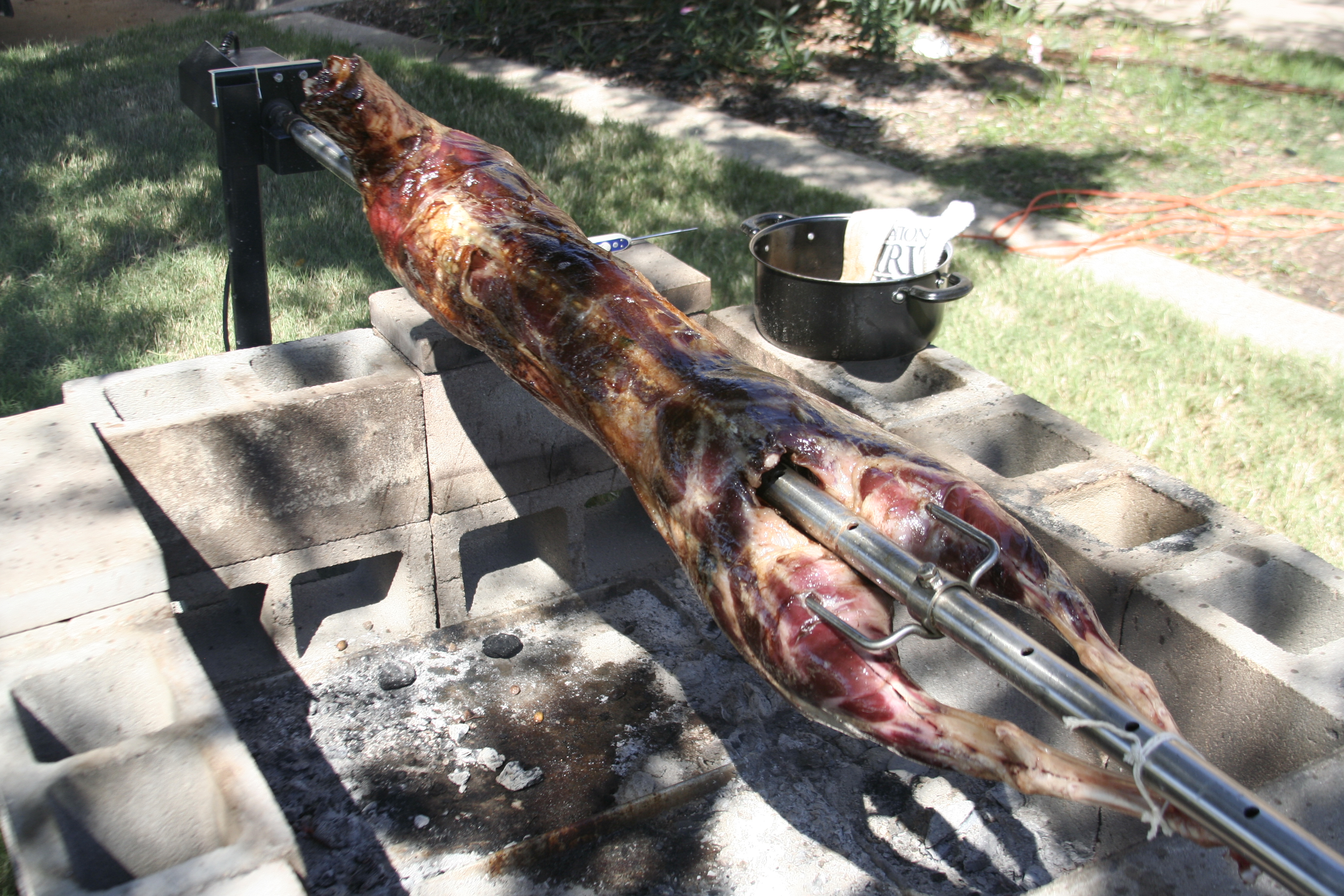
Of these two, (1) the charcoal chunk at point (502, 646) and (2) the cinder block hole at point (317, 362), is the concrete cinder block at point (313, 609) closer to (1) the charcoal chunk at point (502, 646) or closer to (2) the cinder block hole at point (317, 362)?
(1) the charcoal chunk at point (502, 646)

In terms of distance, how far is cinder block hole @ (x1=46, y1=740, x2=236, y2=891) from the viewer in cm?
164

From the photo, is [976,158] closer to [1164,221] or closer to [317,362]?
[1164,221]

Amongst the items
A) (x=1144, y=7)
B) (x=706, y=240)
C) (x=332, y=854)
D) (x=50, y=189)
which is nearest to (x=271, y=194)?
(x=50, y=189)

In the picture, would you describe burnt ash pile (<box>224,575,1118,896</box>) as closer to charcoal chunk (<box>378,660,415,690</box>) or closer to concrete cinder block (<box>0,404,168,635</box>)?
charcoal chunk (<box>378,660,415,690</box>)

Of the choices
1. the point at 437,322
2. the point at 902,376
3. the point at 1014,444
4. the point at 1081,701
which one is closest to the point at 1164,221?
the point at 902,376

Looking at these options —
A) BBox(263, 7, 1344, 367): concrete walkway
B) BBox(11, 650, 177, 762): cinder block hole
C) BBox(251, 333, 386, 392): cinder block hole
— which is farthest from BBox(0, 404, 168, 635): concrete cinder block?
BBox(263, 7, 1344, 367): concrete walkway

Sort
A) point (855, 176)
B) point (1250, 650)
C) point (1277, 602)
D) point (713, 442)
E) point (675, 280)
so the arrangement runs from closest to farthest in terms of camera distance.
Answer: point (713, 442), point (1250, 650), point (1277, 602), point (675, 280), point (855, 176)

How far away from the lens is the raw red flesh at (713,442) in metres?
1.48

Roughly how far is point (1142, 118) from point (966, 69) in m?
1.60

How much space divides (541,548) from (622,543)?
279 mm

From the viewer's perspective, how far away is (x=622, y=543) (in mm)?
3635

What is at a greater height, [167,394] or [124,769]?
[167,394]

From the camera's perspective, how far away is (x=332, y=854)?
8.36 ft

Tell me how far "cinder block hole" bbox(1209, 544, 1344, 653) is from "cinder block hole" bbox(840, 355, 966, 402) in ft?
3.60
